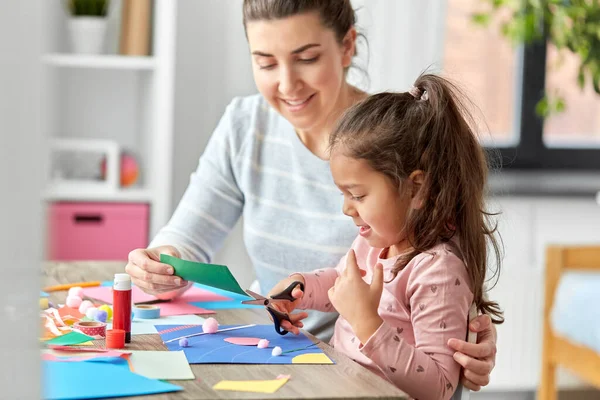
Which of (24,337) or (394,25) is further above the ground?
(394,25)

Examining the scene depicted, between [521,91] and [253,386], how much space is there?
8.92 feet

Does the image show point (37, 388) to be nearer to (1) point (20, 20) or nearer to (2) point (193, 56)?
(1) point (20, 20)

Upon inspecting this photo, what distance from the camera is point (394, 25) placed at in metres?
2.97

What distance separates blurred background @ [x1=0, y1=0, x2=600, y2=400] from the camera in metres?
2.73

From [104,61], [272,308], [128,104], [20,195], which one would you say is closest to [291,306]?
[272,308]

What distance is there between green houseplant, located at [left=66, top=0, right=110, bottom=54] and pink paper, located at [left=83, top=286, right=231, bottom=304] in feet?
4.45

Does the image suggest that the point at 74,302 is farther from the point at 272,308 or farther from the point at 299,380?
the point at 299,380

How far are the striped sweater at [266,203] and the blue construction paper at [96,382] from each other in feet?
2.12

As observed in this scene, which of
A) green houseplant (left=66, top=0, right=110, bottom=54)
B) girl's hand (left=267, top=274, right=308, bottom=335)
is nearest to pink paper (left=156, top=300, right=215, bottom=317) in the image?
girl's hand (left=267, top=274, right=308, bottom=335)

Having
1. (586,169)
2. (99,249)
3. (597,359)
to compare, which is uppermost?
(586,169)

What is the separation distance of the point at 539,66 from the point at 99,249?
6.02 ft

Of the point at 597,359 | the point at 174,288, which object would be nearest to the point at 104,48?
the point at 174,288

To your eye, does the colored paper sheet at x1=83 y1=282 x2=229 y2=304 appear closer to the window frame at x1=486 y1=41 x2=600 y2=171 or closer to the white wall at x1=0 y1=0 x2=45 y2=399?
the white wall at x1=0 y1=0 x2=45 y2=399

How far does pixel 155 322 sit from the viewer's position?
4.41ft
